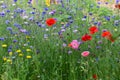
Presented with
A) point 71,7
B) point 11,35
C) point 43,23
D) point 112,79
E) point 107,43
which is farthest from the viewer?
point 71,7

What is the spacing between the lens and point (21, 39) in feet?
14.3

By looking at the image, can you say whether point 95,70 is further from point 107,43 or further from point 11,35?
point 11,35

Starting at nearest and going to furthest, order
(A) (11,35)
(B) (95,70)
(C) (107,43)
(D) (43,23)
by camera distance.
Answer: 1. (B) (95,70)
2. (C) (107,43)
3. (A) (11,35)
4. (D) (43,23)

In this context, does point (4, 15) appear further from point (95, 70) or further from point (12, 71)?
point (95, 70)

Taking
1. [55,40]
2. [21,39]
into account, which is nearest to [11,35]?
[21,39]

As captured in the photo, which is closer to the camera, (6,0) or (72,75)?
(72,75)

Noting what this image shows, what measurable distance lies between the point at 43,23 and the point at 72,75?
131cm

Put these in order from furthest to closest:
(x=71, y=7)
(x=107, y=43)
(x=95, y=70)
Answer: (x=71, y=7) < (x=107, y=43) < (x=95, y=70)

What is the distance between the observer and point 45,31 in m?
4.67

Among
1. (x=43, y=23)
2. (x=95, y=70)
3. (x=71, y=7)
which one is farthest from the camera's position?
(x=71, y=7)

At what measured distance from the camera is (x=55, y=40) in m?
4.33

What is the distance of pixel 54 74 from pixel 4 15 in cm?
173

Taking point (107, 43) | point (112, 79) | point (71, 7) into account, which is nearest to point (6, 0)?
point (71, 7)

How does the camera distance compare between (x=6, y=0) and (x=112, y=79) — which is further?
(x=6, y=0)
